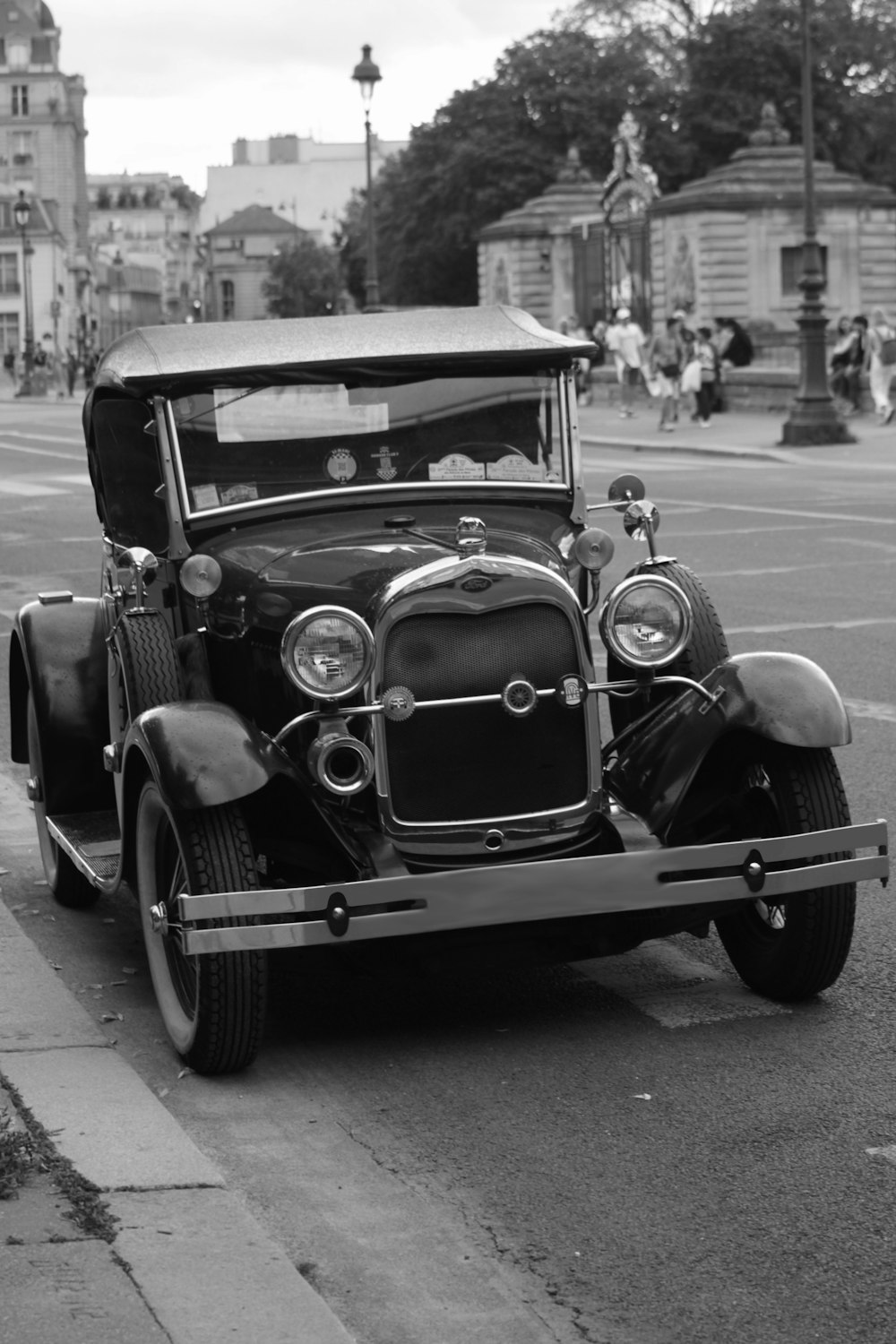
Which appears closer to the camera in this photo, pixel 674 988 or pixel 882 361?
pixel 674 988

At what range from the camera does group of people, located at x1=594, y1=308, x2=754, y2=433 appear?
34.4 meters

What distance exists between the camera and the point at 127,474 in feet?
20.9

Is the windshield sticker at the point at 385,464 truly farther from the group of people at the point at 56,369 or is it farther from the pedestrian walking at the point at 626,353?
the group of people at the point at 56,369

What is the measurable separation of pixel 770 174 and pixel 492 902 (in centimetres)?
4784

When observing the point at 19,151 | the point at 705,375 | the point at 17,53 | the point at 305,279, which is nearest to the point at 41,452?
the point at 705,375

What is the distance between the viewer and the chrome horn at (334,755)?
16.5 ft

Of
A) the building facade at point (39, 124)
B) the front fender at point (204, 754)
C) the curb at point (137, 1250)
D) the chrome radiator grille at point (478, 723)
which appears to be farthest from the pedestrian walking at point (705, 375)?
the building facade at point (39, 124)

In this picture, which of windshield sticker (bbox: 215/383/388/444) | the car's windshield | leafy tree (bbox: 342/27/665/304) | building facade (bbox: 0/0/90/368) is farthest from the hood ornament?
building facade (bbox: 0/0/90/368)

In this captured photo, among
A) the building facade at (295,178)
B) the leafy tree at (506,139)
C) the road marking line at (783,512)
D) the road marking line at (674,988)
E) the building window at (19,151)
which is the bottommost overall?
the road marking line at (674,988)

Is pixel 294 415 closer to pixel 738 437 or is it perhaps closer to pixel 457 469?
pixel 457 469

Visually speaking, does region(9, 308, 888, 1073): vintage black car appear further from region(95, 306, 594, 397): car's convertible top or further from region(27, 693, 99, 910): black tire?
region(27, 693, 99, 910): black tire

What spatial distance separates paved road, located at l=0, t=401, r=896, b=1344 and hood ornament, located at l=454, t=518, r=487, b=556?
1.04 m

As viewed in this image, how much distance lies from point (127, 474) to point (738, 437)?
2661 centimetres

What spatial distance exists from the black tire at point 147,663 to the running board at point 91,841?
17.6 inches
